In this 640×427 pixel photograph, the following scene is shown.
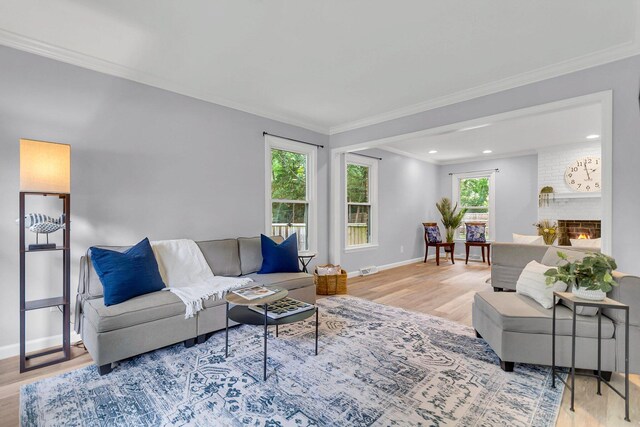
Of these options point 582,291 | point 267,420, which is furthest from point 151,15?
point 582,291

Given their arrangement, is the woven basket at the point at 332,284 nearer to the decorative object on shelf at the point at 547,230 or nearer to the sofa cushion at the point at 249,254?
the sofa cushion at the point at 249,254

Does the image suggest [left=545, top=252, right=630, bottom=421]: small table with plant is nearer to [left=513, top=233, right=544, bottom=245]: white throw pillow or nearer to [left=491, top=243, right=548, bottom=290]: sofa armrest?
[left=491, top=243, right=548, bottom=290]: sofa armrest

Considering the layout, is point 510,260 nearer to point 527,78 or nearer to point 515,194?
point 527,78

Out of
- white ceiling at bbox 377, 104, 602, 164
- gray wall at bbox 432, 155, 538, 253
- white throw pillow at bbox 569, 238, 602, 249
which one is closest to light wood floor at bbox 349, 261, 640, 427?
gray wall at bbox 432, 155, 538, 253

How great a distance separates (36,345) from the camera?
2609mm

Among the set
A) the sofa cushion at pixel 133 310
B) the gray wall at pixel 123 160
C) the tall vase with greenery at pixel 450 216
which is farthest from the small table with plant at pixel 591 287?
the tall vase with greenery at pixel 450 216

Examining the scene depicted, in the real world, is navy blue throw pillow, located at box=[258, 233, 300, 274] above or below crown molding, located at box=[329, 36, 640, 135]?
below

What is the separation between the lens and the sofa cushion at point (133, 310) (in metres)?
2.20

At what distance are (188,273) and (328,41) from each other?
8.24 feet

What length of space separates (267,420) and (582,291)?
6.82 feet

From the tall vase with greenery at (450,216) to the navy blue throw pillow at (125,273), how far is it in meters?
6.30

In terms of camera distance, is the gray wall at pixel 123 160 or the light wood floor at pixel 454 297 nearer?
the light wood floor at pixel 454 297

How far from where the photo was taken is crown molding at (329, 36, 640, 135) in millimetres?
2594

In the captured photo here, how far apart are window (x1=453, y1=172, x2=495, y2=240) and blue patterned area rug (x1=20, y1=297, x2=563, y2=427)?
5413mm
